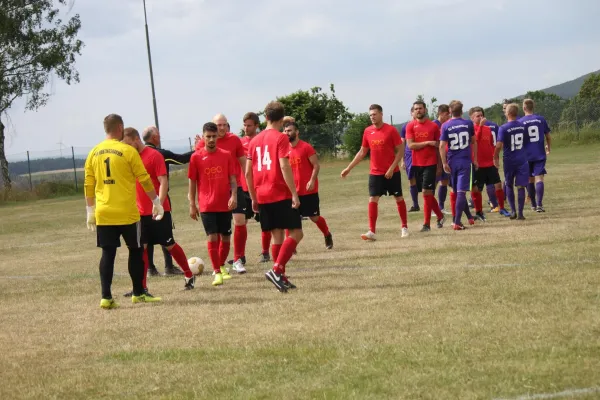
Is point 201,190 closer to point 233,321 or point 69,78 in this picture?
point 233,321

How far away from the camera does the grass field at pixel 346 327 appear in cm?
552

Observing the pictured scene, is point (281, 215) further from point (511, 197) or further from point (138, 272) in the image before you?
point (511, 197)

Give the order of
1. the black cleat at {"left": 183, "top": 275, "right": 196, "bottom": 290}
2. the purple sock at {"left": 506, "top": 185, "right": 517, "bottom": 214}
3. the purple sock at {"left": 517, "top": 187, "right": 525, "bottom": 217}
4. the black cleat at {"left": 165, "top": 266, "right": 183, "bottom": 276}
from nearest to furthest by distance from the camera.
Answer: the black cleat at {"left": 183, "top": 275, "right": 196, "bottom": 290} < the black cleat at {"left": 165, "top": 266, "right": 183, "bottom": 276} < the purple sock at {"left": 517, "top": 187, "right": 525, "bottom": 217} < the purple sock at {"left": 506, "top": 185, "right": 517, "bottom": 214}

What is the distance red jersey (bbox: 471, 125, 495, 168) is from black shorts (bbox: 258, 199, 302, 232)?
7.10 metres

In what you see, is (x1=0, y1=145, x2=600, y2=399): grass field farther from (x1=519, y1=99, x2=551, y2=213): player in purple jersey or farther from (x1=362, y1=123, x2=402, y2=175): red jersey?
(x1=519, y1=99, x2=551, y2=213): player in purple jersey

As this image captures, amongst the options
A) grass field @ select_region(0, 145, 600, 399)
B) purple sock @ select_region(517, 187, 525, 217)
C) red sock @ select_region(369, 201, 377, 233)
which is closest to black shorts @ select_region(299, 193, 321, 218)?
grass field @ select_region(0, 145, 600, 399)

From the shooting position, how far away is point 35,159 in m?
48.5

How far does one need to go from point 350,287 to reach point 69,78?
39948 mm

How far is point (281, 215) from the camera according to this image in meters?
9.49

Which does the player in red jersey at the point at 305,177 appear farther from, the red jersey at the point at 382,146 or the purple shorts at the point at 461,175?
the purple shorts at the point at 461,175

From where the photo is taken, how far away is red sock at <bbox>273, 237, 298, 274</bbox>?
932 cm

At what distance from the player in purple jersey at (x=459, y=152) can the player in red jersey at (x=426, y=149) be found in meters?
0.44

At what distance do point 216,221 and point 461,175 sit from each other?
4.97 metres

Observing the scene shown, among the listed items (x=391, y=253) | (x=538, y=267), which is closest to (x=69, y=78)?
(x=391, y=253)
